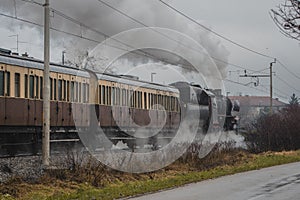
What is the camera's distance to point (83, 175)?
1609 centimetres

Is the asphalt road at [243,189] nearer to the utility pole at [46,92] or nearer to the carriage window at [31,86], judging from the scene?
the utility pole at [46,92]

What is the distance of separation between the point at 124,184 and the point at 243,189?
3498 millimetres

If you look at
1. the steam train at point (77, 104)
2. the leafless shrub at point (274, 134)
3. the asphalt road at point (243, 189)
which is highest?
the steam train at point (77, 104)

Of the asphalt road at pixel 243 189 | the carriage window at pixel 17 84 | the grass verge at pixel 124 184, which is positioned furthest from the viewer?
the carriage window at pixel 17 84

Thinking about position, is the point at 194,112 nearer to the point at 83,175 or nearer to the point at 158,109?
the point at 158,109

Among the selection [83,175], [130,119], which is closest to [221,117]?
[130,119]

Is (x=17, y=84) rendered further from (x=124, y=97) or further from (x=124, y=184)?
(x=124, y=97)

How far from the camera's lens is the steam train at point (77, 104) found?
19.3 meters

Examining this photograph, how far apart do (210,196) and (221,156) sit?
1164 cm

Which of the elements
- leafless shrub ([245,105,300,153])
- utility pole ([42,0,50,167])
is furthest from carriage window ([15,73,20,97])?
leafless shrub ([245,105,300,153])

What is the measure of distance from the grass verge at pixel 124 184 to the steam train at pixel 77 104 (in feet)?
15.0

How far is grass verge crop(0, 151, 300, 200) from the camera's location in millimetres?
13456

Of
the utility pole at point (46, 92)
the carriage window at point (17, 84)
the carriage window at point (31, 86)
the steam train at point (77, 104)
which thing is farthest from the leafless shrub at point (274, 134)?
the utility pole at point (46, 92)

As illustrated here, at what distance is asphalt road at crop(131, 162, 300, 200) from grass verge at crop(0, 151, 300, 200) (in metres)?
0.66
